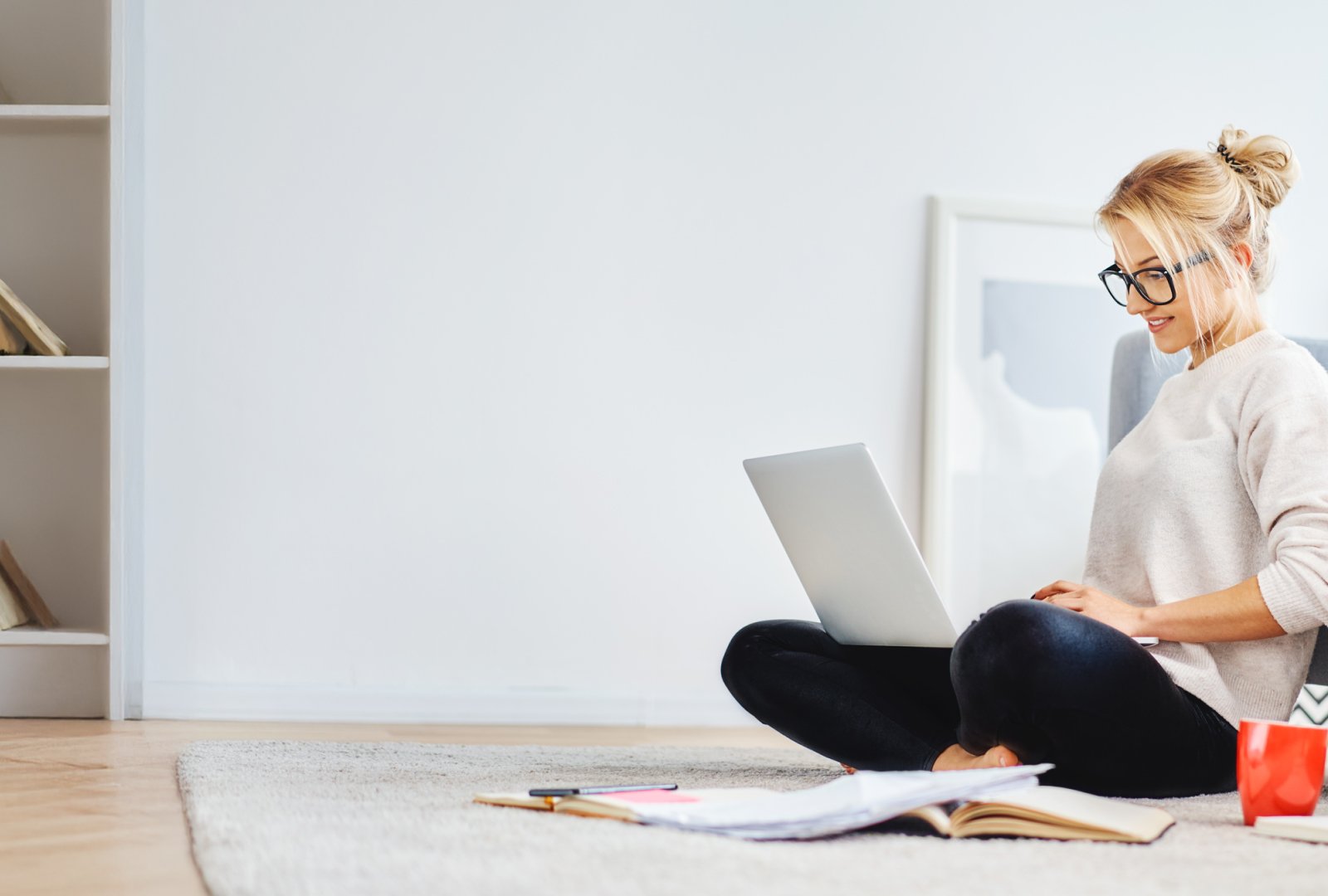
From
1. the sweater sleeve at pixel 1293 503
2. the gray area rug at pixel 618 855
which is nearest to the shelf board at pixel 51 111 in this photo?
the gray area rug at pixel 618 855

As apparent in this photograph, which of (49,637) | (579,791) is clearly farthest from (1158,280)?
(49,637)

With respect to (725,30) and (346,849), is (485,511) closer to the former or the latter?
(725,30)

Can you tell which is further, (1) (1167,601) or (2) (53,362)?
(2) (53,362)

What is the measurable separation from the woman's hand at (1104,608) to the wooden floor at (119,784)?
96 cm

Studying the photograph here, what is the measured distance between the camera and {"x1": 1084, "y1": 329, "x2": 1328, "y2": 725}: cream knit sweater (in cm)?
139

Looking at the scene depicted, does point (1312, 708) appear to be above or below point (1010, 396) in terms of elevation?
below

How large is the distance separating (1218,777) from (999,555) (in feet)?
4.35

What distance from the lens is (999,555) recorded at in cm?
280

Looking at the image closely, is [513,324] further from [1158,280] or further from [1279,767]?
[1279,767]

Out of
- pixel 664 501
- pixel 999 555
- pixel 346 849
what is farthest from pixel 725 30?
pixel 346 849

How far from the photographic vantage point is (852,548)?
59.3 inches

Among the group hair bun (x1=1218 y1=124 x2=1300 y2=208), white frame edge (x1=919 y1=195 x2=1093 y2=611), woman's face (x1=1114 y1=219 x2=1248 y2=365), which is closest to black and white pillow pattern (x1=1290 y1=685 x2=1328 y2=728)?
woman's face (x1=1114 y1=219 x2=1248 y2=365)

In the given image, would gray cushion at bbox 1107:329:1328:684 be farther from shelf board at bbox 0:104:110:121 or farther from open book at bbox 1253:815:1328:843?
shelf board at bbox 0:104:110:121

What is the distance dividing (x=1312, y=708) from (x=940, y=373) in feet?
4.77
